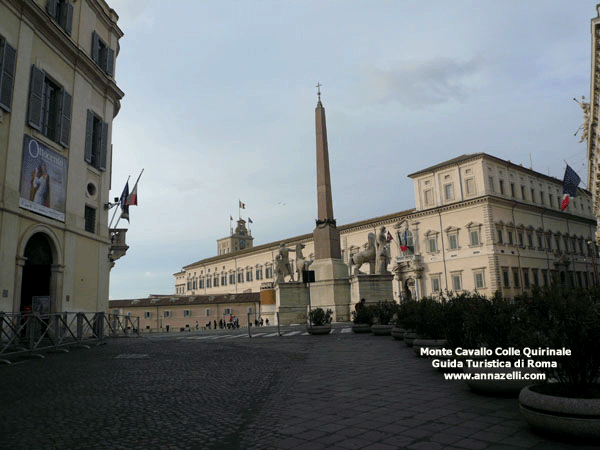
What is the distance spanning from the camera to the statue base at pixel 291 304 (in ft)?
90.7

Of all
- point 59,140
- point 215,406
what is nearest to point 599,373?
point 215,406

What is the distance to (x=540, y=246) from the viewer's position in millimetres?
54000

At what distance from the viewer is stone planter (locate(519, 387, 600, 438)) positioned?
3.71 meters

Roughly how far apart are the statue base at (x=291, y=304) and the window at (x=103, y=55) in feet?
51.2

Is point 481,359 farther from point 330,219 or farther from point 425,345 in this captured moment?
point 330,219

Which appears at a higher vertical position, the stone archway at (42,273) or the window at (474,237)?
the window at (474,237)

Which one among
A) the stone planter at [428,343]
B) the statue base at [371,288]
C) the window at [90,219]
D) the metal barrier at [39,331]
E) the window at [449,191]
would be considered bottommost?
the stone planter at [428,343]

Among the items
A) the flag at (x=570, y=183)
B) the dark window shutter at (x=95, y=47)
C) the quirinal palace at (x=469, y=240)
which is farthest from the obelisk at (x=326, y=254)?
the flag at (x=570, y=183)

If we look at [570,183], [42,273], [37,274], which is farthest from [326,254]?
[570,183]

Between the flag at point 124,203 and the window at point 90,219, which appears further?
the flag at point 124,203

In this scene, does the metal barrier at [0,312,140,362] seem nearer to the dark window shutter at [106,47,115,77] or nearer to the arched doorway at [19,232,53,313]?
the arched doorway at [19,232,53,313]

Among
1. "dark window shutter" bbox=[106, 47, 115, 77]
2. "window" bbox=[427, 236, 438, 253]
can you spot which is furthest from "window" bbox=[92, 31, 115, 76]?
"window" bbox=[427, 236, 438, 253]

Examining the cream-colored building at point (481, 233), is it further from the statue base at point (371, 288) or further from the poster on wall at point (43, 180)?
the poster on wall at point (43, 180)

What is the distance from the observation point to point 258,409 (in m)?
5.65
